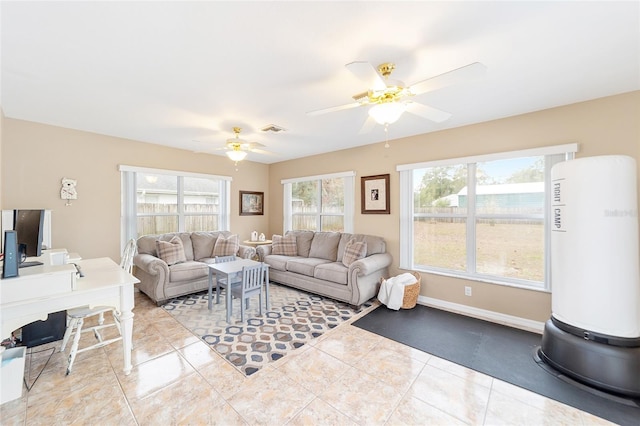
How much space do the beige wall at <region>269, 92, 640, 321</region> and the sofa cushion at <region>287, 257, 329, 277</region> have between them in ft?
3.24

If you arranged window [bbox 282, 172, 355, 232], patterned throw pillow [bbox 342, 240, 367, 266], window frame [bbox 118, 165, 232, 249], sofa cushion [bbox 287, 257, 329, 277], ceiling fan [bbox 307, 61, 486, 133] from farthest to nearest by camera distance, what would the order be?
1. window [bbox 282, 172, 355, 232]
2. window frame [bbox 118, 165, 232, 249]
3. sofa cushion [bbox 287, 257, 329, 277]
4. patterned throw pillow [bbox 342, 240, 367, 266]
5. ceiling fan [bbox 307, 61, 486, 133]

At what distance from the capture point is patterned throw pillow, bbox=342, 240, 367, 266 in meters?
3.96

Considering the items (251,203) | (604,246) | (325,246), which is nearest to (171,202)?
(251,203)

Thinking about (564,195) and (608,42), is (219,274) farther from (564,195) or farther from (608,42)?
(608,42)

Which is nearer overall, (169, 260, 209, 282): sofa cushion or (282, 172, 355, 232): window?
(169, 260, 209, 282): sofa cushion

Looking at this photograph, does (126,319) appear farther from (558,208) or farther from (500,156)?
(500,156)

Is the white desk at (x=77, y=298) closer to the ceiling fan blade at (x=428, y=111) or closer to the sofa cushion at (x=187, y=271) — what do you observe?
the sofa cushion at (x=187, y=271)

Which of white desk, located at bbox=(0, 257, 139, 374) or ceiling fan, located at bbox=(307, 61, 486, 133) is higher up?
ceiling fan, located at bbox=(307, 61, 486, 133)

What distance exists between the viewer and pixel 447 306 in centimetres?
363

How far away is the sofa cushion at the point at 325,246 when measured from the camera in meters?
4.59

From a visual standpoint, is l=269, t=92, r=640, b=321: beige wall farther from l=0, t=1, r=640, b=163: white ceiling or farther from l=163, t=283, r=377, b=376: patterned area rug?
l=163, t=283, r=377, b=376: patterned area rug

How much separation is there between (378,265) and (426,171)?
1.60 m

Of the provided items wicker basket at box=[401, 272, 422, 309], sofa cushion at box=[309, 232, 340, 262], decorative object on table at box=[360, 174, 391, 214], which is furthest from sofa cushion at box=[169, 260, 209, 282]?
wicker basket at box=[401, 272, 422, 309]

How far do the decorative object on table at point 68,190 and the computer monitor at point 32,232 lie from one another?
6.86 ft
